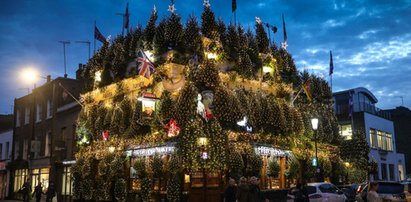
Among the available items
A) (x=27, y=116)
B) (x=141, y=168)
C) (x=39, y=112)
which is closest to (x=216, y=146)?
(x=141, y=168)

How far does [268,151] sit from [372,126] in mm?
22987

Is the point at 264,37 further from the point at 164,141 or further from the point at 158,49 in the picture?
the point at 164,141

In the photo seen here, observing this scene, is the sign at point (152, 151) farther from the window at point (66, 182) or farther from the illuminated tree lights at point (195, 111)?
the window at point (66, 182)

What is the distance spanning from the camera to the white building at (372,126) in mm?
43125

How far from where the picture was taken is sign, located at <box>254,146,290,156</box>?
24744mm

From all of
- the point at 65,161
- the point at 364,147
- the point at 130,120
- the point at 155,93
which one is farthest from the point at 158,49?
the point at 364,147

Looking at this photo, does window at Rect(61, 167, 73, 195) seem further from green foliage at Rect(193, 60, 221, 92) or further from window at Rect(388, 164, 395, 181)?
window at Rect(388, 164, 395, 181)

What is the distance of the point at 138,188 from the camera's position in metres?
26.7

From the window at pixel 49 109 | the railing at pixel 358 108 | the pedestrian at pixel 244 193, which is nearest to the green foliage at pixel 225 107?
the pedestrian at pixel 244 193

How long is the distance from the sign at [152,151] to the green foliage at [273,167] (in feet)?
18.8

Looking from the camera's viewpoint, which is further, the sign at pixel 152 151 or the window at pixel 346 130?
the window at pixel 346 130

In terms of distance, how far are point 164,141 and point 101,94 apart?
8410mm

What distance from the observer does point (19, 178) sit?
4228cm

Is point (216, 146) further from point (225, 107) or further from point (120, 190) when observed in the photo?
point (120, 190)
